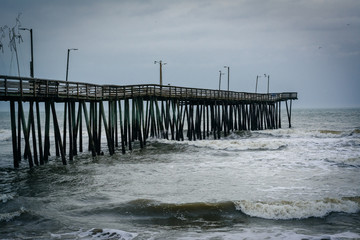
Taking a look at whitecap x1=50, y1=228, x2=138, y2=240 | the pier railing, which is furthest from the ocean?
the pier railing

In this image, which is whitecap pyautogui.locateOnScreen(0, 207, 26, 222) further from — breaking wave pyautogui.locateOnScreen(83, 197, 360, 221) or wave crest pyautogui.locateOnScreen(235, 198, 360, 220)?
wave crest pyautogui.locateOnScreen(235, 198, 360, 220)

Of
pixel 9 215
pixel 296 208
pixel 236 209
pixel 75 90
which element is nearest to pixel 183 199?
pixel 236 209

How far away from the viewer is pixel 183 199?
1173 cm

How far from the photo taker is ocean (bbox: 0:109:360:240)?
9.16 meters

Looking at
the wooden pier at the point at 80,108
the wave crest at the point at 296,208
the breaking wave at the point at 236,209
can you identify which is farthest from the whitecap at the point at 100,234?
the wooden pier at the point at 80,108

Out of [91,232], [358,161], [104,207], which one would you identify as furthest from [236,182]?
[358,161]

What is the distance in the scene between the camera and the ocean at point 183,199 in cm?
916

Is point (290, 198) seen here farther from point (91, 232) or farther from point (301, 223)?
point (91, 232)

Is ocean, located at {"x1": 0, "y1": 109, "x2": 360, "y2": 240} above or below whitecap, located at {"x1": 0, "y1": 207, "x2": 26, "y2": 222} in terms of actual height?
below

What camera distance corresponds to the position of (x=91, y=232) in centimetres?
896

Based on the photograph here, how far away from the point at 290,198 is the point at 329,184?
113 inches

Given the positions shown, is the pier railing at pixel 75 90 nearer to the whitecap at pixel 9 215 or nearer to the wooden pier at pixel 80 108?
the wooden pier at pixel 80 108

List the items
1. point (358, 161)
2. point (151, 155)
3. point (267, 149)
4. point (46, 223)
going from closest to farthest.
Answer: point (46, 223) → point (358, 161) → point (151, 155) → point (267, 149)

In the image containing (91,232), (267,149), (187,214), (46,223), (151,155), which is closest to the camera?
(91,232)
